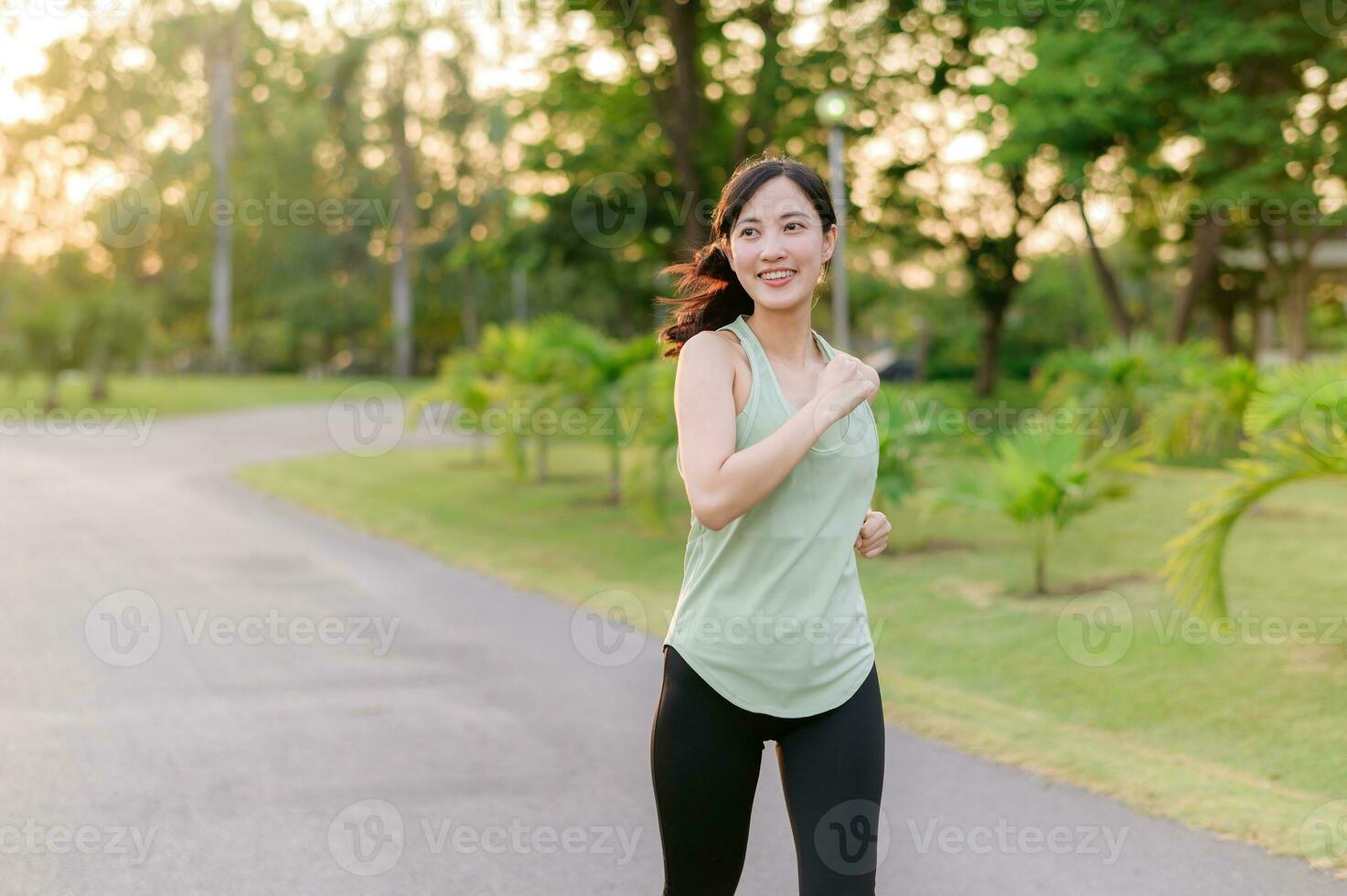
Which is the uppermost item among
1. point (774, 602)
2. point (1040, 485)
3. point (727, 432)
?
point (727, 432)

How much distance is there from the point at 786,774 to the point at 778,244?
0.99 metres

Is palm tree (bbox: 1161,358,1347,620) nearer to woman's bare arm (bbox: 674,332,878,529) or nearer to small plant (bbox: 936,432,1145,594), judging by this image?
small plant (bbox: 936,432,1145,594)

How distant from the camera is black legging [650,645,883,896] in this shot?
248 cm

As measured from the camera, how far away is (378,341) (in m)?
61.8

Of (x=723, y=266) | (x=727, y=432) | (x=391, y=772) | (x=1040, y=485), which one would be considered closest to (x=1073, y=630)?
(x=1040, y=485)

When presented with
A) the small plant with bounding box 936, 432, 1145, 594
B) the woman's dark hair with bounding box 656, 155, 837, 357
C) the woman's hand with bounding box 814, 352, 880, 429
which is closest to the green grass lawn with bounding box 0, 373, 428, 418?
the small plant with bounding box 936, 432, 1145, 594

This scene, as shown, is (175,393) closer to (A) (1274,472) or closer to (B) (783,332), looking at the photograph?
(A) (1274,472)

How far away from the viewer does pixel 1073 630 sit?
785 centimetres

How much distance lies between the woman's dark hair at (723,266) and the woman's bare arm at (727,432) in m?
0.18

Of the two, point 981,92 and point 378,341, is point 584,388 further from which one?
point 378,341

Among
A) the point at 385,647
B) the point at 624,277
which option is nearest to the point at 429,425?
the point at 624,277

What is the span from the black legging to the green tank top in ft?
0.15

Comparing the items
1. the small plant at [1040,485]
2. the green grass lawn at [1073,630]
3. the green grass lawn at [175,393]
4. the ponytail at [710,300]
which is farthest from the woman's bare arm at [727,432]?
the green grass lawn at [175,393]

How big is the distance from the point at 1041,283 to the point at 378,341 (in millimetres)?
28919
